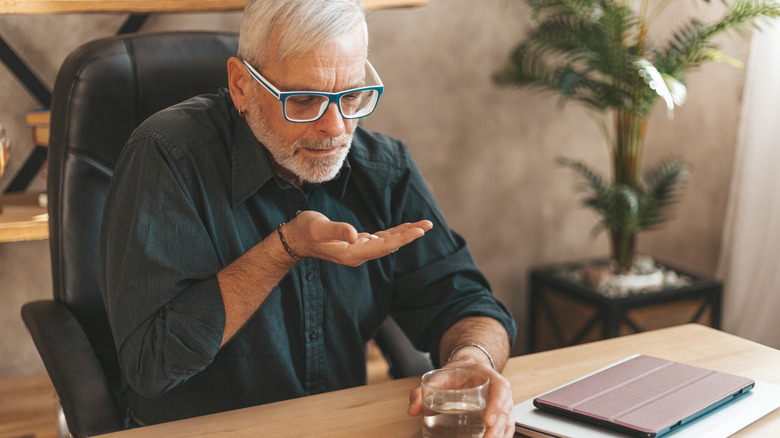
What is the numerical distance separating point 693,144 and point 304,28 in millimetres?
2368

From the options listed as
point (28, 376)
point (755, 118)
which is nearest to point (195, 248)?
point (28, 376)

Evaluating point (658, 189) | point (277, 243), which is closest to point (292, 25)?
point (277, 243)

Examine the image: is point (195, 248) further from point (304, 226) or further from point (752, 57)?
point (752, 57)

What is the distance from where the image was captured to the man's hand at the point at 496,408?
84cm

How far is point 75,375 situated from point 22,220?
0.78 metres

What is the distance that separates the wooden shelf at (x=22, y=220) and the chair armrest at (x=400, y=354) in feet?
2.52

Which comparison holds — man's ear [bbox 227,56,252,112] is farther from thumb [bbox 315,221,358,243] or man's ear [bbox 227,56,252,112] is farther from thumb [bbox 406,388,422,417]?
thumb [bbox 406,388,422,417]

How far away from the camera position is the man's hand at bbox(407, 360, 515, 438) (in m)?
0.84

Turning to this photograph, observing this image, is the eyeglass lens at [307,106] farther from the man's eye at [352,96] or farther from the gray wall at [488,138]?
the gray wall at [488,138]

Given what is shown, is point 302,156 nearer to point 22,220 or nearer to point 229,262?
point 229,262

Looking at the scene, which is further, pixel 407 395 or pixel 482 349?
pixel 482 349

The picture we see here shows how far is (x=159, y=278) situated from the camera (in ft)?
3.57

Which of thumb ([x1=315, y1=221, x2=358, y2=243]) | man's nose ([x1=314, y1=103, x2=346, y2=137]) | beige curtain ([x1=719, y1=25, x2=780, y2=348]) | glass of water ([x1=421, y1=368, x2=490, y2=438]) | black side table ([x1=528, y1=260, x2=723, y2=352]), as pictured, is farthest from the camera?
beige curtain ([x1=719, y1=25, x2=780, y2=348])

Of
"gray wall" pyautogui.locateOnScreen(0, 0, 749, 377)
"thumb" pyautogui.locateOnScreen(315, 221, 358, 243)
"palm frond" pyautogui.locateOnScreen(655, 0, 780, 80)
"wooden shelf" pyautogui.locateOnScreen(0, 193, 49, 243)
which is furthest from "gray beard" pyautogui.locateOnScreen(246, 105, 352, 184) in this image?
"palm frond" pyautogui.locateOnScreen(655, 0, 780, 80)
